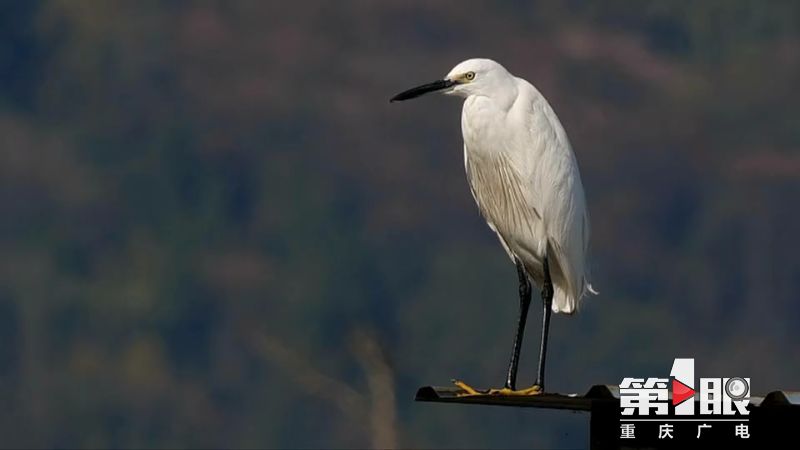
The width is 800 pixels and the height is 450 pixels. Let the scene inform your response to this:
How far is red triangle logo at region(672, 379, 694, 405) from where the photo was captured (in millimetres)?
5559

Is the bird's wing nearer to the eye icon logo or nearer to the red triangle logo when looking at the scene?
the red triangle logo

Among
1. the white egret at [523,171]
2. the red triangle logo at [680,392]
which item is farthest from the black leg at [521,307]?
the red triangle logo at [680,392]

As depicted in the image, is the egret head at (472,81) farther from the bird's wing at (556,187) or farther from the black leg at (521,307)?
the black leg at (521,307)

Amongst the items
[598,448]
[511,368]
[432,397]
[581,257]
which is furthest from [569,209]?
[598,448]

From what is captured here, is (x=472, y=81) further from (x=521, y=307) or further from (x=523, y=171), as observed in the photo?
(x=521, y=307)

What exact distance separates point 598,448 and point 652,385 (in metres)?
0.29

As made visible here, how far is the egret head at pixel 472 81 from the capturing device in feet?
23.4

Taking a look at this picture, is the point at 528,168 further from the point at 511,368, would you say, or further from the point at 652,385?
the point at 652,385

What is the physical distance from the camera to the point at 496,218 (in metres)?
7.38

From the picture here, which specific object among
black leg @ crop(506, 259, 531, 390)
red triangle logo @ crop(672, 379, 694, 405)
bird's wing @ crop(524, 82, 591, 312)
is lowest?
red triangle logo @ crop(672, 379, 694, 405)

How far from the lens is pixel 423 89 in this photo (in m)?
7.15

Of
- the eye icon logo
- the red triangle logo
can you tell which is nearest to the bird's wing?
the red triangle logo

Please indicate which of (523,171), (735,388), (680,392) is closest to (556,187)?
(523,171)

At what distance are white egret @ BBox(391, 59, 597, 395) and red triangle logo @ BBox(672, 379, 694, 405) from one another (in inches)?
54.2
